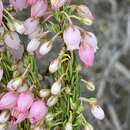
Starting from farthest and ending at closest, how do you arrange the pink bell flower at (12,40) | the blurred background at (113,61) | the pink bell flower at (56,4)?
the blurred background at (113,61) → the pink bell flower at (12,40) → the pink bell flower at (56,4)

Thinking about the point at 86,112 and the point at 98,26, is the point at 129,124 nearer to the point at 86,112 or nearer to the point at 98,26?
the point at 98,26

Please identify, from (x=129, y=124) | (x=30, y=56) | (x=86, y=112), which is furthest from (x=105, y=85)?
(x=30, y=56)

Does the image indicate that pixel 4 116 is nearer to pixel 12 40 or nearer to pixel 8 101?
pixel 8 101

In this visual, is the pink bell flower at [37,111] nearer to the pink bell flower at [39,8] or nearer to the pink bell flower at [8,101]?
the pink bell flower at [8,101]

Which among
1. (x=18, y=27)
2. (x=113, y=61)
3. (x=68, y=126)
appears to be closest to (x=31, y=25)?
(x=18, y=27)

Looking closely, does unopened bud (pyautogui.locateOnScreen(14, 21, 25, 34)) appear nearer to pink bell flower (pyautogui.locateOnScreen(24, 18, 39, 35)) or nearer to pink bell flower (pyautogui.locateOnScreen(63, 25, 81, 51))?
pink bell flower (pyautogui.locateOnScreen(24, 18, 39, 35))

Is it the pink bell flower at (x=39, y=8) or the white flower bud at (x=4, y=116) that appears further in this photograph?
the white flower bud at (x=4, y=116)

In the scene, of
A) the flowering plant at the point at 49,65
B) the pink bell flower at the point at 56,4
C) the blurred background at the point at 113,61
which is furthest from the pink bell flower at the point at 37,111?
the blurred background at the point at 113,61

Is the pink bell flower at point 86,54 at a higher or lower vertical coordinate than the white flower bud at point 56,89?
higher
